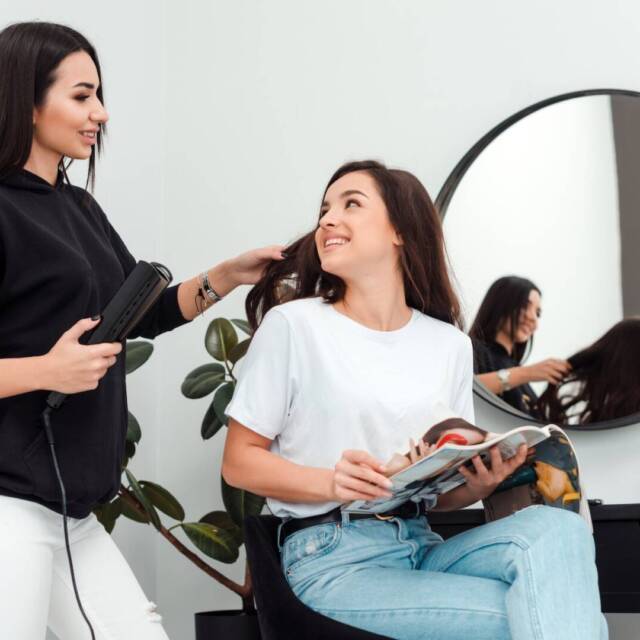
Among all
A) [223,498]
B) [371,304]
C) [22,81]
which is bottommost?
[223,498]

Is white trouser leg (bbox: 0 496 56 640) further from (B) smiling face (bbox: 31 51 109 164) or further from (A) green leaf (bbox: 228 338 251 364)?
(A) green leaf (bbox: 228 338 251 364)

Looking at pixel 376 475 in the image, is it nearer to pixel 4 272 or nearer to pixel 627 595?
pixel 4 272

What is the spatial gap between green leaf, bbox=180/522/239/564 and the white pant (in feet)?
2.78

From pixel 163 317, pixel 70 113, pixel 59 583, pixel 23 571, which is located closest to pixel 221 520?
pixel 163 317

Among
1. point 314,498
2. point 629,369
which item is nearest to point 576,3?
point 629,369

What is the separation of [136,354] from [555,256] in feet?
3.55

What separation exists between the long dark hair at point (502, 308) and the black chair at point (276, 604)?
105 centimetres

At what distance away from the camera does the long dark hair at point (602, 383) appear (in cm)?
237

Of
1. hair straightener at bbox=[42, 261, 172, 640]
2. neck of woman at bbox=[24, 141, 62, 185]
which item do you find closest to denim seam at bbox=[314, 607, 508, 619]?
hair straightener at bbox=[42, 261, 172, 640]

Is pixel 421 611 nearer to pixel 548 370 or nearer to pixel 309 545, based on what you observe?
pixel 309 545

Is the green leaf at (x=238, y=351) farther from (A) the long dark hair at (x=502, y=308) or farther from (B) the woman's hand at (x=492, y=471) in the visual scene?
(B) the woman's hand at (x=492, y=471)

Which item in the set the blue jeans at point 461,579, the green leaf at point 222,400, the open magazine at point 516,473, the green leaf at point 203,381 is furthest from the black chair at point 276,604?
the green leaf at point 203,381

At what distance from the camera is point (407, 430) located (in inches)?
62.3

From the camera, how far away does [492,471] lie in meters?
1.57
